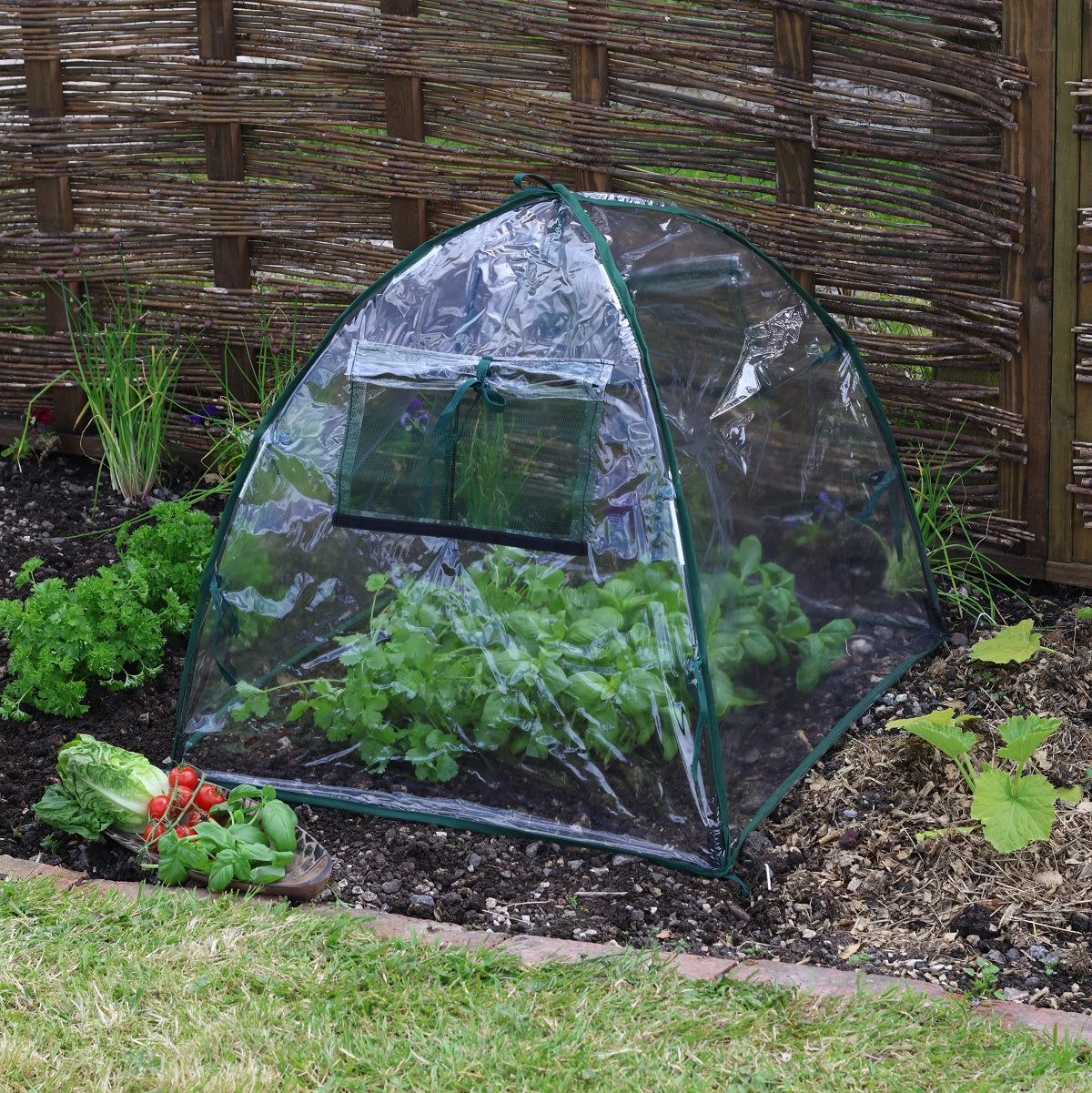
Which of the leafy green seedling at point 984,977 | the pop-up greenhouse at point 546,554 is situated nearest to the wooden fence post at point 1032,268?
the pop-up greenhouse at point 546,554

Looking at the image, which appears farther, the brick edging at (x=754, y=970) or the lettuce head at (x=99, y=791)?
the lettuce head at (x=99, y=791)

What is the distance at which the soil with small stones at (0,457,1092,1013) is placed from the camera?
267 centimetres

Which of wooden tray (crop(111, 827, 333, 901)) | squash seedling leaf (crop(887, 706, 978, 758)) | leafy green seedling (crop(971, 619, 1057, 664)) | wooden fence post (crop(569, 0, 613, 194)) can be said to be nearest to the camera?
wooden tray (crop(111, 827, 333, 901))

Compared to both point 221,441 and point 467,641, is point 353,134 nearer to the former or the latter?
point 221,441

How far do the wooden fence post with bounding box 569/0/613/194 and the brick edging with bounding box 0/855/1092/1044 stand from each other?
8.55 ft

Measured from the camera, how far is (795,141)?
400cm

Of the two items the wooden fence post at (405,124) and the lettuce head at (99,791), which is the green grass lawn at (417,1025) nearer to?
the lettuce head at (99,791)

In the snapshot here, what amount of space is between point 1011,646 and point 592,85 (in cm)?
222

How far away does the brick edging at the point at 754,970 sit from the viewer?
2.33 meters

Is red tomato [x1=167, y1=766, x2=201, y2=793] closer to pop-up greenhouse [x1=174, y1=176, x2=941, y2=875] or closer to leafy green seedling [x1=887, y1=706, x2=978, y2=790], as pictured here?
pop-up greenhouse [x1=174, y1=176, x2=941, y2=875]

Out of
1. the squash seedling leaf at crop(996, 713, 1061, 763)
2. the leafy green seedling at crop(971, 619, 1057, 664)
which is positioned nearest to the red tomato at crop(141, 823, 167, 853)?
the squash seedling leaf at crop(996, 713, 1061, 763)

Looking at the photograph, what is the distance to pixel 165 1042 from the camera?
7.54ft

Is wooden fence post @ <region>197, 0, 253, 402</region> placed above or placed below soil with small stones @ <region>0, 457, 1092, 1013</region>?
above

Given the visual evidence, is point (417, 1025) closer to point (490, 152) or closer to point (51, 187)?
point (490, 152)
